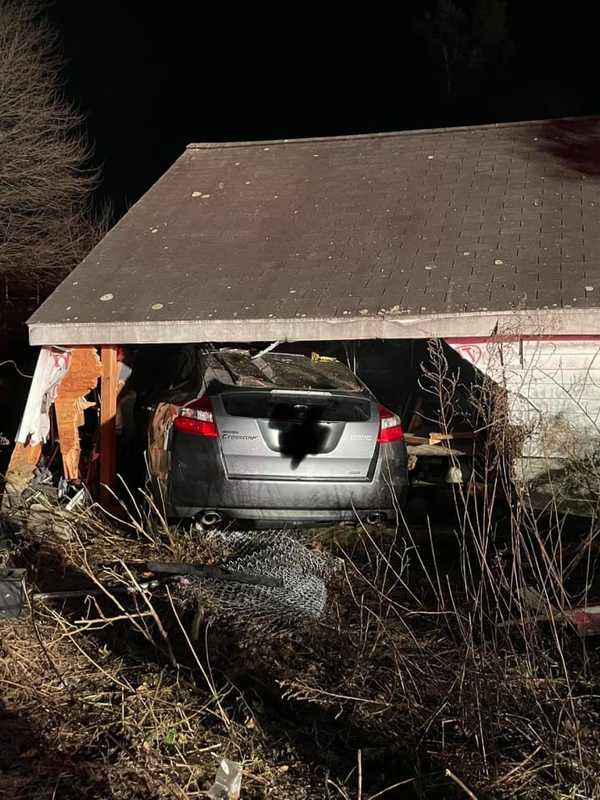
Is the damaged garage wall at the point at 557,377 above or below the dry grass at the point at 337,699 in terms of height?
below

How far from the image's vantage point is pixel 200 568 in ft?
17.2

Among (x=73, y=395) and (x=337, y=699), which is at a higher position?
(x=337, y=699)

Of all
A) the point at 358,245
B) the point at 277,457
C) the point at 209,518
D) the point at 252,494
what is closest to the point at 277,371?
the point at 277,457

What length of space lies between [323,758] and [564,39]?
1415 inches

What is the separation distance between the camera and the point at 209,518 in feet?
21.3

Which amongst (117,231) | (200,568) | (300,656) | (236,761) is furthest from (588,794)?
(117,231)

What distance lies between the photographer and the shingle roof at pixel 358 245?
7.45 metres

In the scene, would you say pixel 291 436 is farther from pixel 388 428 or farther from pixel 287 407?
pixel 388 428

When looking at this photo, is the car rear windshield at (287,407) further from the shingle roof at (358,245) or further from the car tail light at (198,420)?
the shingle roof at (358,245)

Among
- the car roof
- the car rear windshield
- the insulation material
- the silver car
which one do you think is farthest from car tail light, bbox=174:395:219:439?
the insulation material

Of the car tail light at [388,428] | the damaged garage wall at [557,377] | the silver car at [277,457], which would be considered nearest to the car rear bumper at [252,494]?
the silver car at [277,457]

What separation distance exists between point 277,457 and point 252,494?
325 mm

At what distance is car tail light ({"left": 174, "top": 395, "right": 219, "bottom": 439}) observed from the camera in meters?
6.46

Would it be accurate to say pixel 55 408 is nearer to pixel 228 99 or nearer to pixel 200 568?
pixel 200 568
